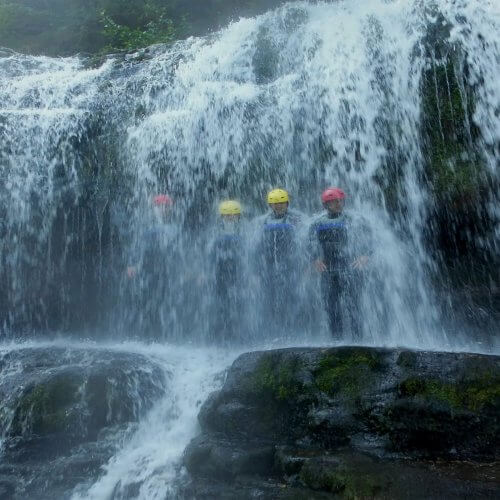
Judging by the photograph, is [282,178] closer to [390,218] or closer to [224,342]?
[390,218]

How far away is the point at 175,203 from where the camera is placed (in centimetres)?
919

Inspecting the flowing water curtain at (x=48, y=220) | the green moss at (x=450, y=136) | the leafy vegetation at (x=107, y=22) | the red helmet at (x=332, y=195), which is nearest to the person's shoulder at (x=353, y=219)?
the red helmet at (x=332, y=195)

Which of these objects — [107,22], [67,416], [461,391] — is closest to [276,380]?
[461,391]

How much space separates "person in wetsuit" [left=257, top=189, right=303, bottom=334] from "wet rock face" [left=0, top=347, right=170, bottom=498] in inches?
85.6

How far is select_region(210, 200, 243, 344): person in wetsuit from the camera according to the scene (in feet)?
25.5

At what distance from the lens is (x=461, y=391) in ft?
14.9

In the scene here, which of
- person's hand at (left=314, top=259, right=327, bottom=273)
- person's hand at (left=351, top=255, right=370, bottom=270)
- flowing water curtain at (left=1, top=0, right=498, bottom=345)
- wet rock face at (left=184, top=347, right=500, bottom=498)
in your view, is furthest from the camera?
flowing water curtain at (left=1, top=0, right=498, bottom=345)

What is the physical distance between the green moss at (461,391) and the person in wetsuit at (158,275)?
194 inches

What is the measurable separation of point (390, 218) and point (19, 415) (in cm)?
586

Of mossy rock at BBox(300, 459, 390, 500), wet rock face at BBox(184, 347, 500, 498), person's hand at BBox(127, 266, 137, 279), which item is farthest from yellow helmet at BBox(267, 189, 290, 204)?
mossy rock at BBox(300, 459, 390, 500)

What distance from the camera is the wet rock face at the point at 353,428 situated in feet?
13.3

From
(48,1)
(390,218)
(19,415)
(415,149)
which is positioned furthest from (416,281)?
(48,1)

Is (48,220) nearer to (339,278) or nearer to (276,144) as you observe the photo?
(276,144)

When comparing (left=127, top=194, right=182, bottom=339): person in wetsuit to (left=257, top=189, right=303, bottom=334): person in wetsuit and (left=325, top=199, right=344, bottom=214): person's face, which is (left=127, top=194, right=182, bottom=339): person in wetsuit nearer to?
(left=257, top=189, right=303, bottom=334): person in wetsuit
